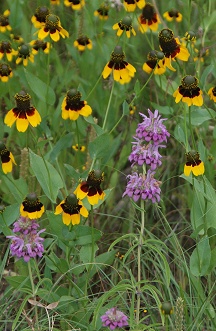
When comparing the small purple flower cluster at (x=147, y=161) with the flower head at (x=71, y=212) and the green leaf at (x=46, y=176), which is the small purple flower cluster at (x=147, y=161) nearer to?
the flower head at (x=71, y=212)

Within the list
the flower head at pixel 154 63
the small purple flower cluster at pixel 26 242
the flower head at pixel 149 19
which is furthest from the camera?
the flower head at pixel 149 19

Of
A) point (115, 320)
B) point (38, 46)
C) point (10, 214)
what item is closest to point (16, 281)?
point (10, 214)

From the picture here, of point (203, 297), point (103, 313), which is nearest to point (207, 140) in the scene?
point (203, 297)

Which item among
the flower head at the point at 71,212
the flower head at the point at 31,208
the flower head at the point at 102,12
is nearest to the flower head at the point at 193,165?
the flower head at the point at 71,212

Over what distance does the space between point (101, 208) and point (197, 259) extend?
686 millimetres

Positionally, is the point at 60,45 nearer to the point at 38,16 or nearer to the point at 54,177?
the point at 38,16

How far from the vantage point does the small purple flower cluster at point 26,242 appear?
6.63ft

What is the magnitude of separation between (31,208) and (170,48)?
2.56 feet

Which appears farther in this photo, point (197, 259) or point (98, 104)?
point (98, 104)

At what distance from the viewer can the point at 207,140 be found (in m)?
3.24

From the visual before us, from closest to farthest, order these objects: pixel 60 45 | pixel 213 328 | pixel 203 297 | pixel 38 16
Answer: pixel 213 328 → pixel 203 297 → pixel 38 16 → pixel 60 45

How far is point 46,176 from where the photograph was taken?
2.38m

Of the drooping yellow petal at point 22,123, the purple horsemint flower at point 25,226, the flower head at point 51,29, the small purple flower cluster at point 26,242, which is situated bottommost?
the small purple flower cluster at point 26,242

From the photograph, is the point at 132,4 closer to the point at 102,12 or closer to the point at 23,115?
the point at 102,12
